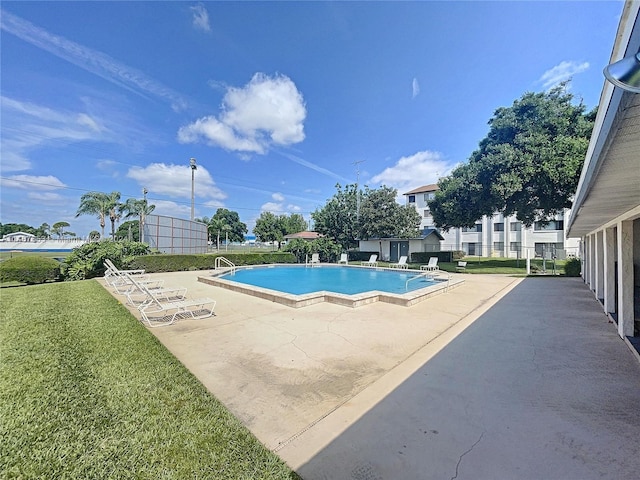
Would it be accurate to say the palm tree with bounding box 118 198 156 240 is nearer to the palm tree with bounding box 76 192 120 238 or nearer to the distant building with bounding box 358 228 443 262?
the palm tree with bounding box 76 192 120 238

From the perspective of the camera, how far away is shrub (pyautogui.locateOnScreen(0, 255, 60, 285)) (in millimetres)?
11906

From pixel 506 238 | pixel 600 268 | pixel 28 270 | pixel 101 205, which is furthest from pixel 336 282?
pixel 101 205

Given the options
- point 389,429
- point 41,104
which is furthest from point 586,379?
point 41,104

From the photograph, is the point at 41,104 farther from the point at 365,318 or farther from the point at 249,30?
the point at 365,318

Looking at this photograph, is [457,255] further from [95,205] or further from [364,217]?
[95,205]

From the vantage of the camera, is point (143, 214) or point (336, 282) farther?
point (143, 214)

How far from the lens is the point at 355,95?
18391 millimetres

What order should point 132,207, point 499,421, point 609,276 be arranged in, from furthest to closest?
point 132,207 → point 609,276 → point 499,421

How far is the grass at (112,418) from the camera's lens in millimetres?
2088

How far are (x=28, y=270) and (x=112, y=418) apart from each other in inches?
570

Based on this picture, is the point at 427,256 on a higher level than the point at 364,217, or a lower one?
lower

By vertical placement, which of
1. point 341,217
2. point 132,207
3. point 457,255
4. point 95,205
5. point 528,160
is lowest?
point 457,255

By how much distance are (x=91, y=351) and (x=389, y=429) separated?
14.8 feet

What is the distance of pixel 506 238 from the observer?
107 ft
